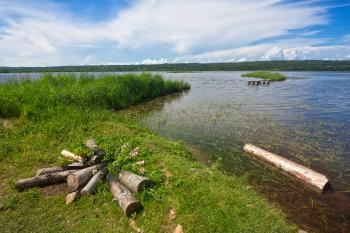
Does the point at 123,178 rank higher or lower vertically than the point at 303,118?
higher

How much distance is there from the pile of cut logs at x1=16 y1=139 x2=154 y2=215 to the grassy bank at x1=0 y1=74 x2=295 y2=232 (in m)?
0.17

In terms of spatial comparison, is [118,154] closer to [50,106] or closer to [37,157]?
[37,157]

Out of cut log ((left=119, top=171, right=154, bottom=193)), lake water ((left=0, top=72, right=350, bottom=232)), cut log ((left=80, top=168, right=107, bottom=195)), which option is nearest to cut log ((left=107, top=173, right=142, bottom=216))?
cut log ((left=119, top=171, right=154, bottom=193))

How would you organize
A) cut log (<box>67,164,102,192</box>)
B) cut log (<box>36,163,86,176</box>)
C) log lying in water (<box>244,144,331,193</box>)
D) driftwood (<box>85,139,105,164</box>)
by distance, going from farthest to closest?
driftwood (<box>85,139,105,164</box>), log lying in water (<box>244,144,331,193</box>), cut log (<box>36,163,86,176</box>), cut log (<box>67,164,102,192</box>)

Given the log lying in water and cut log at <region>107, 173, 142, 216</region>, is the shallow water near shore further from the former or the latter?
cut log at <region>107, 173, 142, 216</region>

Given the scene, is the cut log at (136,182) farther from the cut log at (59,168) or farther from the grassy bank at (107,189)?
the cut log at (59,168)

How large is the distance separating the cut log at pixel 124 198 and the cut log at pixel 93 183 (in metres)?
0.39

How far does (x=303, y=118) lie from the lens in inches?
572

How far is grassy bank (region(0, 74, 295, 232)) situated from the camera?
178 inches

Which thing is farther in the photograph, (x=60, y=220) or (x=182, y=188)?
(x=182, y=188)

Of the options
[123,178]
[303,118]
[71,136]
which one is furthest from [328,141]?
[71,136]

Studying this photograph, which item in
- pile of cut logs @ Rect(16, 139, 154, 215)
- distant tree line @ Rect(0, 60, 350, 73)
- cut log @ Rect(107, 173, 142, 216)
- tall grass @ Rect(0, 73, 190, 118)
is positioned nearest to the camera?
cut log @ Rect(107, 173, 142, 216)

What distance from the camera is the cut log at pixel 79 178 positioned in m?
5.69

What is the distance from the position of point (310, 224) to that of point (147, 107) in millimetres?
14319
